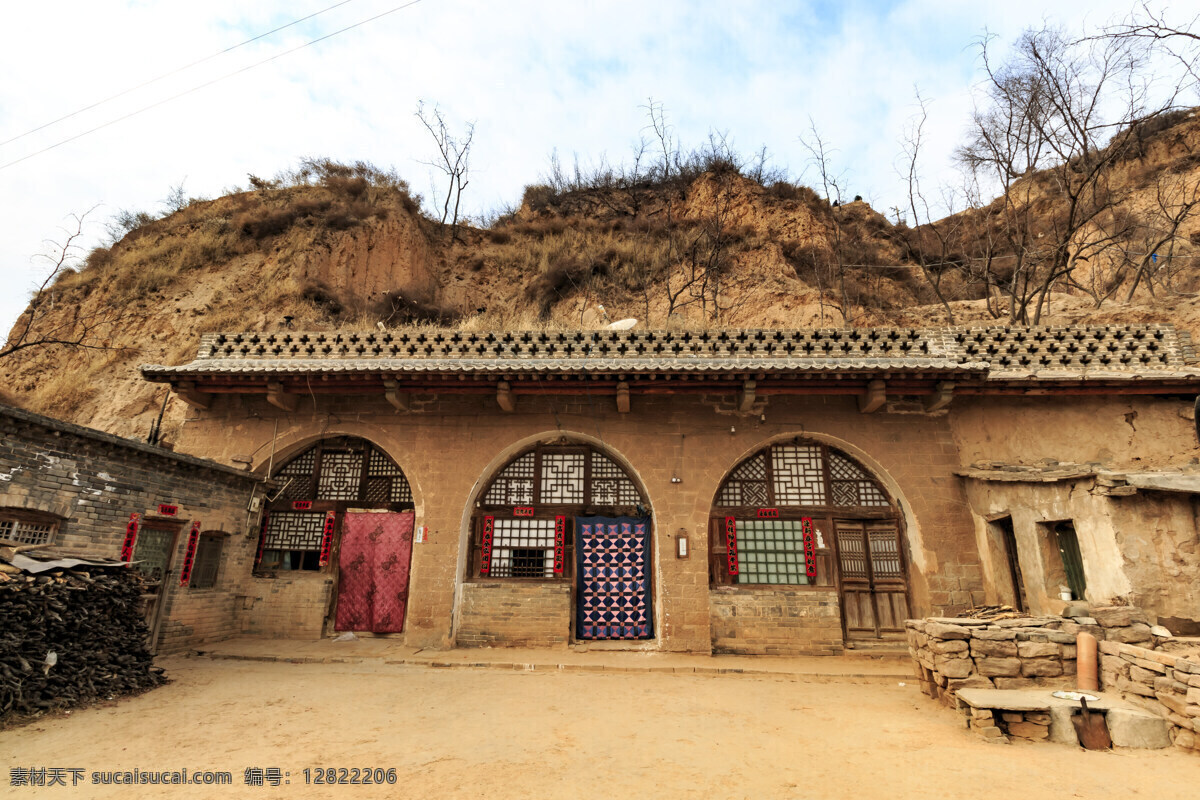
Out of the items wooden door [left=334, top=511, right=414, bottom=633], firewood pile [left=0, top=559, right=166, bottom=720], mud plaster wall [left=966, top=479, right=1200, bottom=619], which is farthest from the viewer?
wooden door [left=334, top=511, right=414, bottom=633]

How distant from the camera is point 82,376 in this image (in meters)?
16.8

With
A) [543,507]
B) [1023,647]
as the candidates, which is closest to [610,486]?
[543,507]

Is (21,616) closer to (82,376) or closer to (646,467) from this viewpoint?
(646,467)

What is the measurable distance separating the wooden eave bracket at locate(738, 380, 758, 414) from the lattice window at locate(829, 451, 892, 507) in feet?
5.70

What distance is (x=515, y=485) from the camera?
1018 centimetres

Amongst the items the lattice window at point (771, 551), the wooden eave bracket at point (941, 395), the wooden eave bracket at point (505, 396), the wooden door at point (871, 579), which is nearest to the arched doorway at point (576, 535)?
the wooden eave bracket at point (505, 396)

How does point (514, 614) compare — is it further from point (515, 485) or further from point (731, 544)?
point (731, 544)

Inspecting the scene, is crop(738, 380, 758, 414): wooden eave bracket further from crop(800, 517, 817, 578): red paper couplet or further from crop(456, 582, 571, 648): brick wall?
crop(456, 582, 571, 648): brick wall

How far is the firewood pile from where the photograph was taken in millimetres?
5254

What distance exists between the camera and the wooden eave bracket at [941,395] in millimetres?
8906

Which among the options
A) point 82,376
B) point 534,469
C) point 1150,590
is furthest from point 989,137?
point 82,376

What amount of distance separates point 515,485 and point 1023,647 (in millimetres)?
7265

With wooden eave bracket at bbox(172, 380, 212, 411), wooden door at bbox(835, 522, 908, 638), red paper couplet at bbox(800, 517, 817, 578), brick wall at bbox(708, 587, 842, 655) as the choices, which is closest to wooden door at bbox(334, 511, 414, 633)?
wooden eave bracket at bbox(172, 380, 212, 411)

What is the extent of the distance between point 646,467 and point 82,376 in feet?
57.2
